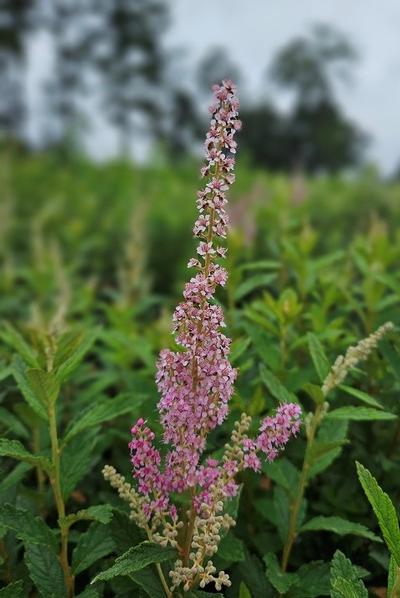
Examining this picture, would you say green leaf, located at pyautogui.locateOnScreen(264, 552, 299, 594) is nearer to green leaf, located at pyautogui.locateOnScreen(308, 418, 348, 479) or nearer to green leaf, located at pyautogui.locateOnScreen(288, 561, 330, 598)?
green leaf, located at pyautogui.locateOnScreen(288, 561, 330, 598)

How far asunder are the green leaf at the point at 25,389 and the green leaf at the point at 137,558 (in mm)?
388

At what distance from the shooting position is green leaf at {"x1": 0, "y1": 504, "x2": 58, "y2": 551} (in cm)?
160

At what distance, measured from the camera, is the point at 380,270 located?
322 centimetres

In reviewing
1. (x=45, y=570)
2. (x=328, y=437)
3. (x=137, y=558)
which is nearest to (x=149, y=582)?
(x=137, y=558)

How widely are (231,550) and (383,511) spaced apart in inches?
16.3

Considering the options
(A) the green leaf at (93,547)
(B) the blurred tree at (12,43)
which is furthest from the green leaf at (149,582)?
(B) the blurred tree at (12,43)

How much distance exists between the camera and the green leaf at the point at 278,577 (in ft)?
5.43

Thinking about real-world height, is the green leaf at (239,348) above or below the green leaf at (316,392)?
above

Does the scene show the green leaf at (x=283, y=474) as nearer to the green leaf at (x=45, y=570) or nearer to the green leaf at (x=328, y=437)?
the green leaf at (x=328, y=437)

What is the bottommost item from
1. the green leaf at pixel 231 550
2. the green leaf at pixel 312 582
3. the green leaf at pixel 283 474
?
the green leaf at pixel 312 582

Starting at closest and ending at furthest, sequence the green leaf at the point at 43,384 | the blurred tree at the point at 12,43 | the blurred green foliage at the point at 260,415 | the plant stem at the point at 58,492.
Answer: the green leaf at the point at 43,384 → the plant stem at the point at 58,492 → the blurred green foliage at the point at 260,415 → the blurred tree at the point at 12,43

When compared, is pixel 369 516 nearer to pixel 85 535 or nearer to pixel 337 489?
pixel 337 489

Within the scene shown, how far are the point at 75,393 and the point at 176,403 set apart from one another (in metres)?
1.49

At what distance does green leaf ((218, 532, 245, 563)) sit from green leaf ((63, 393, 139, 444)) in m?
0.39
